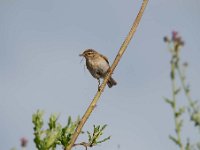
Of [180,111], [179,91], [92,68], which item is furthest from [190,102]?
[92,68]

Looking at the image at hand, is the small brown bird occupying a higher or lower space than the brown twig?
higher

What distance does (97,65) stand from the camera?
38.6 feet

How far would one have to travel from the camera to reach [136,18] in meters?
3.83

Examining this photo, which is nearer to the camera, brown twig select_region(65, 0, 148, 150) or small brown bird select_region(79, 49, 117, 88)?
brown twig select_region(65, 0, 148, 150)

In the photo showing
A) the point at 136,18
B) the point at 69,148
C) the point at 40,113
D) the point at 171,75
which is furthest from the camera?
the point at 171,75

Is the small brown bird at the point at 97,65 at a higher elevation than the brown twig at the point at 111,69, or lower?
higher

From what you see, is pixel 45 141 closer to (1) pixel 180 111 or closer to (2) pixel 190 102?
(1) pixel 180 111

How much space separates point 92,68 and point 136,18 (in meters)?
7.77

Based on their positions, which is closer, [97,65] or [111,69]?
[111,69]

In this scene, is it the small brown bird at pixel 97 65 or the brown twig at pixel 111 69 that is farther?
the small brown bird at pixel 97 65

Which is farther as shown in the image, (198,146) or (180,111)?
(180,111)

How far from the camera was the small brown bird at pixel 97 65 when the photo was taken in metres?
11.1

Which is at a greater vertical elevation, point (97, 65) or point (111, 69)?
point (97, 65)

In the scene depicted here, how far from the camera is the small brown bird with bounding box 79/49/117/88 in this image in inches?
438
